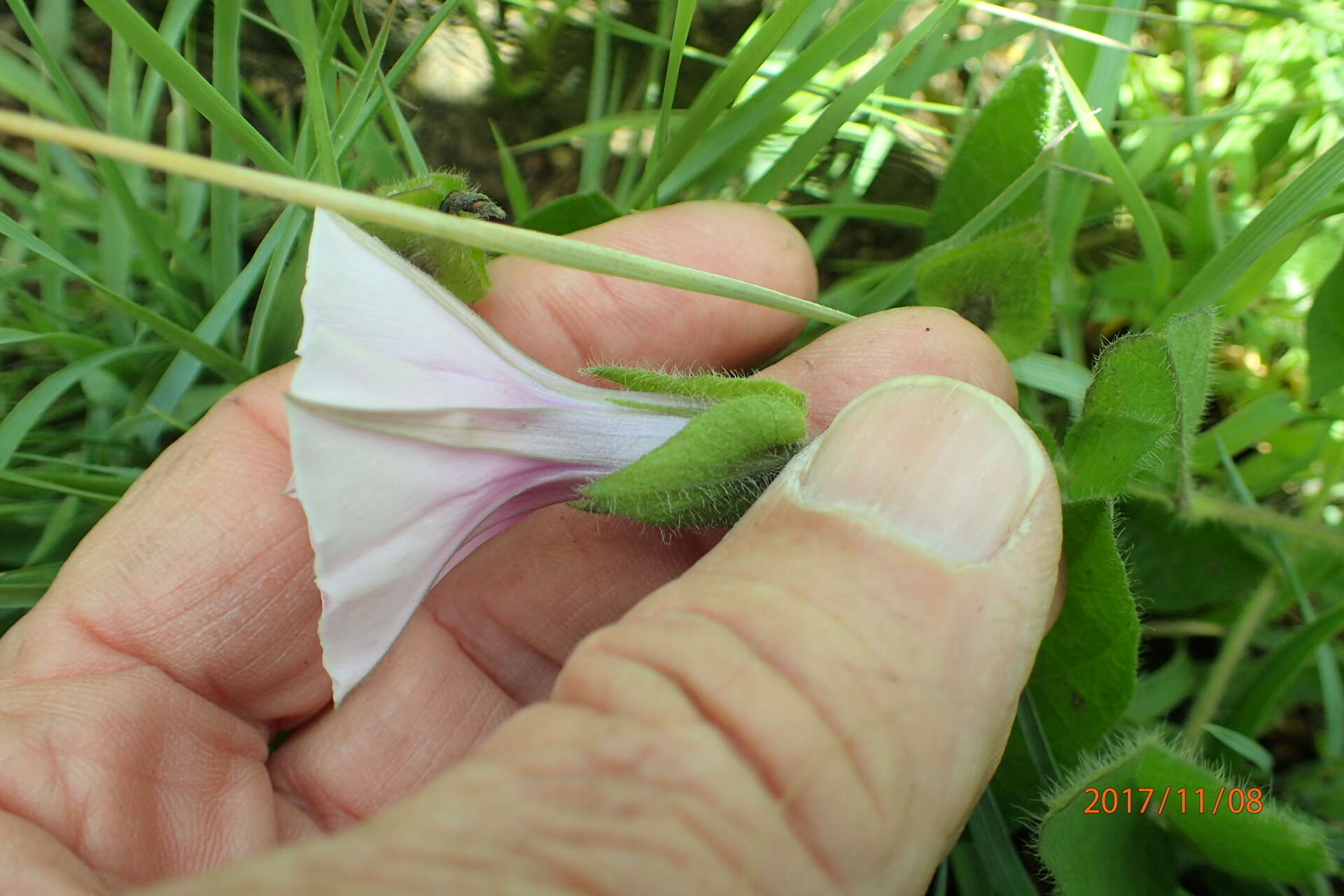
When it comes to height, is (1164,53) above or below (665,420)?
above

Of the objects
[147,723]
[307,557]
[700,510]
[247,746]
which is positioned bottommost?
[247,746]

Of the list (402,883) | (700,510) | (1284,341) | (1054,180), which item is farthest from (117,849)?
(1284,341)

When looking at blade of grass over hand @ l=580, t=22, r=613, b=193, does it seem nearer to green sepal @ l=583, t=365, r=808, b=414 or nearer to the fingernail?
green sepal @ l=583, t=365, r=808, b=414

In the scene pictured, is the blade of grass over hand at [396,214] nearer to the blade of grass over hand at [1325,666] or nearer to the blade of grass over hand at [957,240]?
the blade of grass over hand at [957,240]

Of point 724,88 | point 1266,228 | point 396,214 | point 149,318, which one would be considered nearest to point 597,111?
point 724,88

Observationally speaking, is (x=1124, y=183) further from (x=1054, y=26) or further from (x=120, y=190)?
(x=120, y=190)

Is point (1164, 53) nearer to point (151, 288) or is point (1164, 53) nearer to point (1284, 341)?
point (1284, 341)
